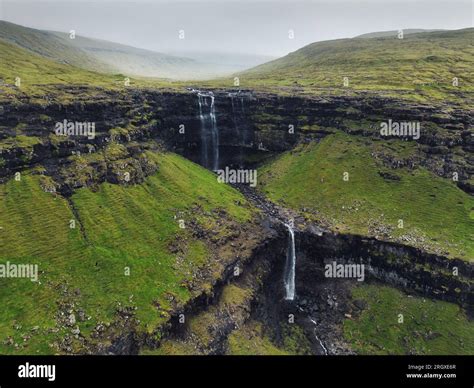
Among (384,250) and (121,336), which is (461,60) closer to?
(384,250)

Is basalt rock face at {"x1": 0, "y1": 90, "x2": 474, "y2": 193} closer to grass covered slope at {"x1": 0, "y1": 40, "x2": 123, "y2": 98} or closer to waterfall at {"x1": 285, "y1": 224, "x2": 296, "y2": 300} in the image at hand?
grass covered slope at {"x1": 0, "y1": 40, "x2": 123, "y2": 98}

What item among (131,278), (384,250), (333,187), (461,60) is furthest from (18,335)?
(461,60)

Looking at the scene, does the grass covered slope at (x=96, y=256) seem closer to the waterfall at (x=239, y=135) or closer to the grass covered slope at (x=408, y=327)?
the grass covered slope at (x=408, y=327)

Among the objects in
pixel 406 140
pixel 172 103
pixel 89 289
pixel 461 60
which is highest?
pixel 461 60

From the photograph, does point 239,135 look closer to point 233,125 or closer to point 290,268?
point 233,125

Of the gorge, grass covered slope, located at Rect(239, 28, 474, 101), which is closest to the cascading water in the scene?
the gorge
